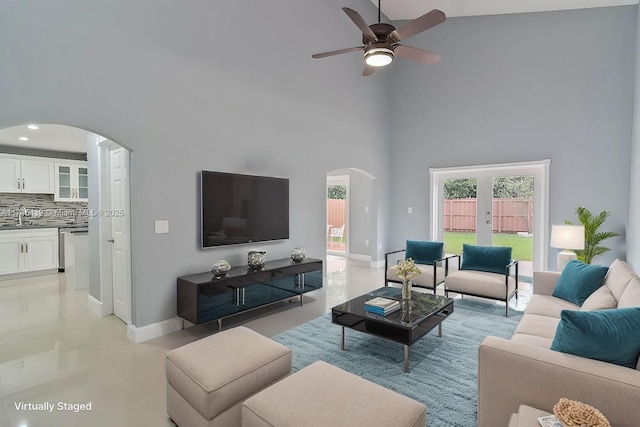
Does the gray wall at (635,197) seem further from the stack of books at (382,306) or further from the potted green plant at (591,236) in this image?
the stack of books at (382,306)

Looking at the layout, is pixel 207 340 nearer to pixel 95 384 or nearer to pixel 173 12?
pixel 95 384

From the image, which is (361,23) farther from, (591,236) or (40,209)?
(40,209)

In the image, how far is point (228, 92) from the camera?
4094 millimetres

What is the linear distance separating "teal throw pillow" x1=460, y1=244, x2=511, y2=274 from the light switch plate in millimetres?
3998

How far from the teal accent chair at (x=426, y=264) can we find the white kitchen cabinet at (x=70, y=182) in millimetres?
6666

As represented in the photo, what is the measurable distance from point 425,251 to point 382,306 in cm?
252

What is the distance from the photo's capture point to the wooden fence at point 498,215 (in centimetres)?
597

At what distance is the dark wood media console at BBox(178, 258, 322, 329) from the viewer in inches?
133

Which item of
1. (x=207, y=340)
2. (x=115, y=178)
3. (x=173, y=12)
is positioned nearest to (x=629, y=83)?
(x=173, y=12)

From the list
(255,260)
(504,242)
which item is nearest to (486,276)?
(504,242)

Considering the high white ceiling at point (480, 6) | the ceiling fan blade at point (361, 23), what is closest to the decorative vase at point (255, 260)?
the ceiling fan blade at point (361, 23)

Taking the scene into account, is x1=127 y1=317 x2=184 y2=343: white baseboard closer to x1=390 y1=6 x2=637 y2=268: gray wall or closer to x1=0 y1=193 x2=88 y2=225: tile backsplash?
x1=390 y1=6 x2=637 y2=268: gray wall

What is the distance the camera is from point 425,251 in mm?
5211

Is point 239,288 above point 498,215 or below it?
below
